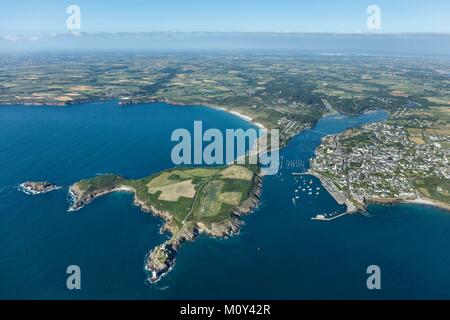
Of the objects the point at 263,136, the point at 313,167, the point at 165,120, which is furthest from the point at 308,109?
the point at 313,167

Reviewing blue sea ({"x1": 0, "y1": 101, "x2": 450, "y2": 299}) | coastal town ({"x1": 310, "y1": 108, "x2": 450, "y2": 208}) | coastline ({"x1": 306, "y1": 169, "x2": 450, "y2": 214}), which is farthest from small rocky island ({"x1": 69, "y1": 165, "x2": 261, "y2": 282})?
coastal town ({"x1": 310, "y1": 108, "x2": 450, "y2": 208})

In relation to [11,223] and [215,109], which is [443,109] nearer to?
[215,109]

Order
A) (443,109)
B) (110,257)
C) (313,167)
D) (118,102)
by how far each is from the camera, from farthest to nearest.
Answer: (118,102), (443,109), (313,167), (110,257)

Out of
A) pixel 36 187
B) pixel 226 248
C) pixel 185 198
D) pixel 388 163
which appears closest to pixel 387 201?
pixel 388 163

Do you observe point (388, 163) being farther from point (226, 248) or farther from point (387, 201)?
point (226, 248)

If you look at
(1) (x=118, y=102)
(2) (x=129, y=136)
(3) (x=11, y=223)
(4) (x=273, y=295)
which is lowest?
(4) (x=273, y=295)
